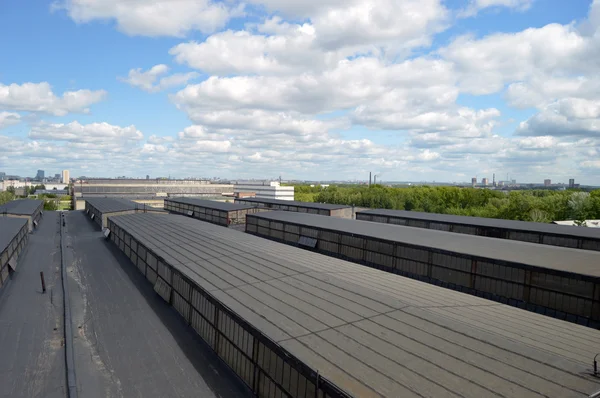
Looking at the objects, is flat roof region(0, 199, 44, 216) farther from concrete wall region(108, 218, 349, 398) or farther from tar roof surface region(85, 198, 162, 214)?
concrete wall region(108, 218, 349, 398)

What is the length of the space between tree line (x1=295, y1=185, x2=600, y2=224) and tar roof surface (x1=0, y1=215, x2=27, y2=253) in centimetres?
7935

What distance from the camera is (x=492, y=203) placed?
10981 centimetres

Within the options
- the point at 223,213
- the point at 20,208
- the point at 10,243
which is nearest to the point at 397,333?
the point at 10,243

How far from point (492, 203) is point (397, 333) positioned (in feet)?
364

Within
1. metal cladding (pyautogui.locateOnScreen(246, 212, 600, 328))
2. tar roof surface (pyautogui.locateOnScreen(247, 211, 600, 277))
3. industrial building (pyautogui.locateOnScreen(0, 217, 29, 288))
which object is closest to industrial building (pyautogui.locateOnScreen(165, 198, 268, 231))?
metal cladding (pyautogui.locateOnScreen(246, 212, 600, 328))

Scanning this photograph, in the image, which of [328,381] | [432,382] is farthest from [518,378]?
[328,381]

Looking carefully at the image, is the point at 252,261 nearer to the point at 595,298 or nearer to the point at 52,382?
the point at 52,382

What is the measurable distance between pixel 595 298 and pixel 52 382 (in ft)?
90.2

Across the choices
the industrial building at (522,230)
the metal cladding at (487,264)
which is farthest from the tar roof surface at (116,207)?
the industrial building at (522,230)

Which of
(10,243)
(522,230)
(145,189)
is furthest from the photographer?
(145,189)

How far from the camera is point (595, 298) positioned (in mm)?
20656

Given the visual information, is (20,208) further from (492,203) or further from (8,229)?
(492,203)

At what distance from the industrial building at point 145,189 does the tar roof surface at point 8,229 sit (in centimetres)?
9201

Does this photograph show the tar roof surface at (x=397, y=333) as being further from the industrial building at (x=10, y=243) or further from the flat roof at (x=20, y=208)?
the flat roof at (x=20, y=208)
